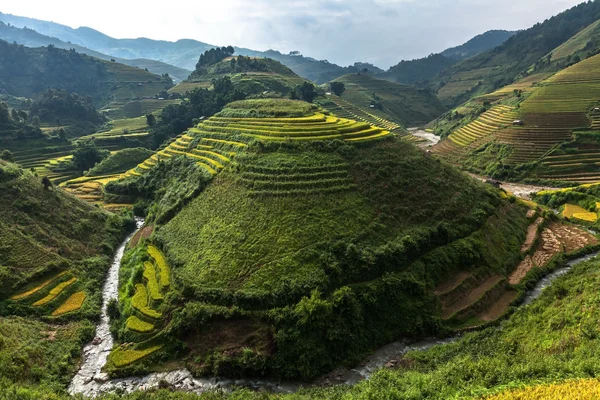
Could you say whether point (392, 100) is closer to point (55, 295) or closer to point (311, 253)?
point (311, 253)

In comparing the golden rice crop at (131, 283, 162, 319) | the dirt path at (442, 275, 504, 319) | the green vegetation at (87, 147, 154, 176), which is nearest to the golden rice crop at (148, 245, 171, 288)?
the golden rice crop at (131, 283, 162, 319)

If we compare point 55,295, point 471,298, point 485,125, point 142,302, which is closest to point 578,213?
point 471,298

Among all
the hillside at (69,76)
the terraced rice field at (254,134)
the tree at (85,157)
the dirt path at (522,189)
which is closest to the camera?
the terraced rice field at (254,134)

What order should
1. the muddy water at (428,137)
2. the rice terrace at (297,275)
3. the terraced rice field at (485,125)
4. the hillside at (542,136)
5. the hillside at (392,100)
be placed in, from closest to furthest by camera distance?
the rice terrace at (297,275), the hillside at (542,136), the terraced rice field at (485,125), the muddy water at (428,137), the hillside at (392,100)

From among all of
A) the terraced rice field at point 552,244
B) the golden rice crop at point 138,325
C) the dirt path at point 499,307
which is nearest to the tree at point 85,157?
the golden rice crop at point 138,325

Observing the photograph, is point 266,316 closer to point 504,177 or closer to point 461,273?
point 461,273

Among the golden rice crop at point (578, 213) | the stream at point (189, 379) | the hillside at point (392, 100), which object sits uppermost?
the hillside at point (392, 100)

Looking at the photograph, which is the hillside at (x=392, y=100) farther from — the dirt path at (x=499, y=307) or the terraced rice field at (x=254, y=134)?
the dirt path at (x=499, y=307)
